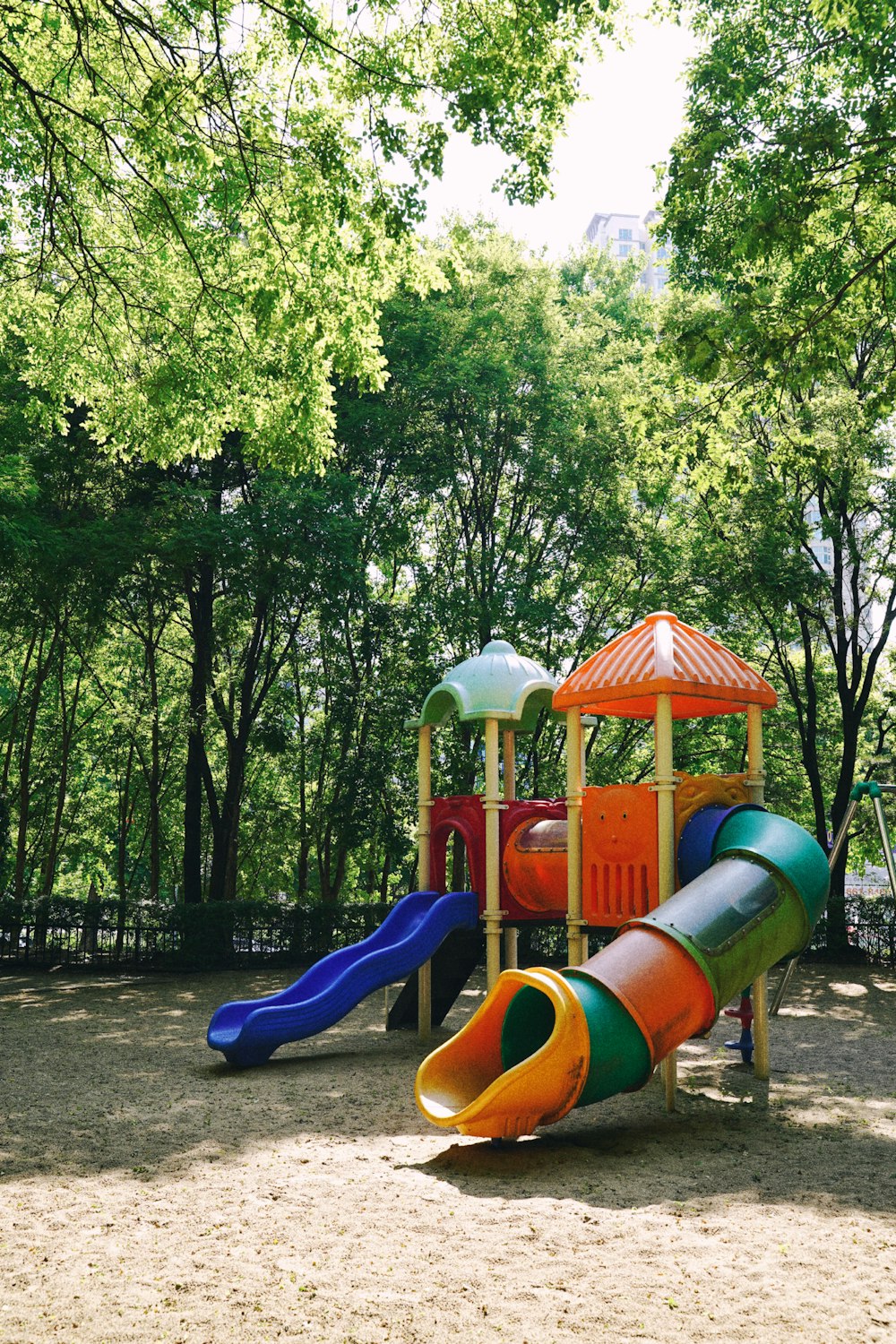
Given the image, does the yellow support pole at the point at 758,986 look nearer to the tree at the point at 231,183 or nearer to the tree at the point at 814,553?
the tree at the point at 231,183

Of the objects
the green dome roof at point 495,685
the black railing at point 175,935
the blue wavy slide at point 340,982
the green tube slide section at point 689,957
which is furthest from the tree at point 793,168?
the black railing at point 175,935

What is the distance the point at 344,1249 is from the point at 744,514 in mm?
14409

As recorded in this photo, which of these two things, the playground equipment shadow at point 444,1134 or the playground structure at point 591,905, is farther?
the playground structure at point 591,905

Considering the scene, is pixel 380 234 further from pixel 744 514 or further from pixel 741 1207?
pixel 744 514

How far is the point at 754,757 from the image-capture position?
842 cm

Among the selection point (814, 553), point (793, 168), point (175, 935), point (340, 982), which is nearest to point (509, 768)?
point (340, 982)

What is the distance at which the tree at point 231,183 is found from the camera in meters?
6.46

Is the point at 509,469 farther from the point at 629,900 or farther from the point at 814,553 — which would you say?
the point at 629,900

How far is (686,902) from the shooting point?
655cm

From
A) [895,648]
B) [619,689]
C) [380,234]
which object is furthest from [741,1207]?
[895,648]

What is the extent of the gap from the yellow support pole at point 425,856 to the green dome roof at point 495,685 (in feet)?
2.43

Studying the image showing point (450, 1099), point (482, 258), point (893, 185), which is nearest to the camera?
point (450, 1099)

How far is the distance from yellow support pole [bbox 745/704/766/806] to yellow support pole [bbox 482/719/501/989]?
7.35ft

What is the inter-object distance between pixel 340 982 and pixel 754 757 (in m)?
3.94
